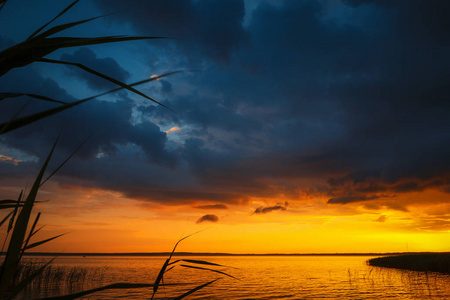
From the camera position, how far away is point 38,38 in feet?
4.72

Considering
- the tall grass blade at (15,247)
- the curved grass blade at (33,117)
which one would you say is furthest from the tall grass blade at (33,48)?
the tall grass blade at (15,247)

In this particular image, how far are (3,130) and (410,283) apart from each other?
127 ft

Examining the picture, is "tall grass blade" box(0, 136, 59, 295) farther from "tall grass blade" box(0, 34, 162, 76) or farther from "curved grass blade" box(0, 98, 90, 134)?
"tall grass blade" box(0, 34, 162, 76)

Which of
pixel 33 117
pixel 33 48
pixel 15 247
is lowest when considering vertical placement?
pixel 15 247

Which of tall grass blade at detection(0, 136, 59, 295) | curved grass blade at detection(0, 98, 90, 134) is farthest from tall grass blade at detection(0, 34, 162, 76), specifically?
tall grass blade at detection(0, 136, 59, 295)

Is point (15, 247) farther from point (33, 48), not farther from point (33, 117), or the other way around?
point (33, 48)

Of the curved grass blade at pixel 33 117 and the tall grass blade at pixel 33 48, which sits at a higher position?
the tall grass blade at pixel 33 48

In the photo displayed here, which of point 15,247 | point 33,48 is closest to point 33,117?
point 33,48

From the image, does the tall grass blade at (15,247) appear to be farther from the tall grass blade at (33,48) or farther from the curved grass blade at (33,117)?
the tall grass blade at (33,48)

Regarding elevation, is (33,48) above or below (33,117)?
Result: above

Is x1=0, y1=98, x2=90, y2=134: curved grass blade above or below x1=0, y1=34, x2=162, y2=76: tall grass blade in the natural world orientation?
below

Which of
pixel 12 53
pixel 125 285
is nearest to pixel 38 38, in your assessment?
pixel 12 53

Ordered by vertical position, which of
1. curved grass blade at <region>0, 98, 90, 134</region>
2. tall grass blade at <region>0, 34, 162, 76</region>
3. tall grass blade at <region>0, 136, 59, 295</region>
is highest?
tall grass blade at <region>0, 34, 162, 76</region>

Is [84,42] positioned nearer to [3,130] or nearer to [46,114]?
[46,114]
